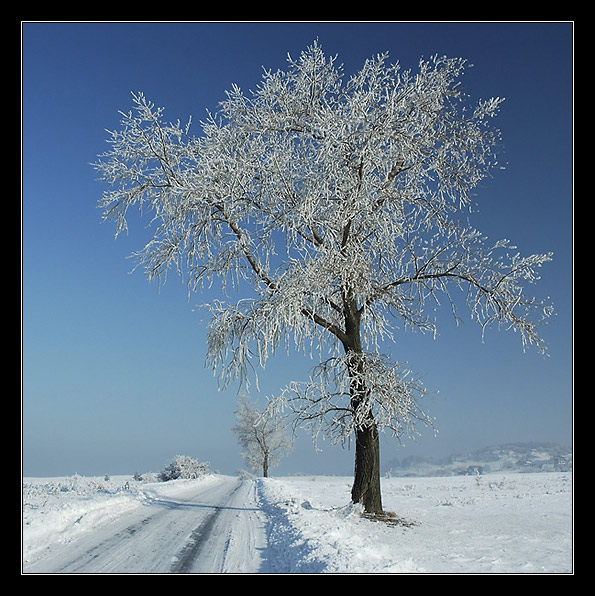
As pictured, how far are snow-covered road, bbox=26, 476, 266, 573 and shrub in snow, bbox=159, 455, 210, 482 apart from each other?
29.2 m

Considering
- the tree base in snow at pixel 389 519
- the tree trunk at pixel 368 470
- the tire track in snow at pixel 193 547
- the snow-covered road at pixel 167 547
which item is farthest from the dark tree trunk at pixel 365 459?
the tire track in snow at pixel 193 547

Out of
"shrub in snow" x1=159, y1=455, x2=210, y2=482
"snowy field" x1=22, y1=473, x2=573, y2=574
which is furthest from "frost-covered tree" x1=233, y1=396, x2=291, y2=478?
"snowy field" x1=22, y1=473, x2=573, y2=574

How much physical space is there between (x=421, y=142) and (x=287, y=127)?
3690 millimetres

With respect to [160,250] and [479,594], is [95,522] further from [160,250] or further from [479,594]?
[479,594]

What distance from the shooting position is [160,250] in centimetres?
1271

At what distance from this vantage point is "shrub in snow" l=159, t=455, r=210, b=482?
3984 cm

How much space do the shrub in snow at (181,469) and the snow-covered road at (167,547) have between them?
29151 mm

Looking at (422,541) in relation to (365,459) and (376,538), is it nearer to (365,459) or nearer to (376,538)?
(376,538)

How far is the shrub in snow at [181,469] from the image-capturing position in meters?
39.8

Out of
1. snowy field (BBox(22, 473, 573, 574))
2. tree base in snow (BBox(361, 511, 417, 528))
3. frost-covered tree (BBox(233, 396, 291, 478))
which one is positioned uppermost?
snowy field (BBox(22, 473, 573, 574))

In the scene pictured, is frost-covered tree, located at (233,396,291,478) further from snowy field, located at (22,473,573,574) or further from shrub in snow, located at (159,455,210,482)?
snowy field, located at (22,473,573,574)

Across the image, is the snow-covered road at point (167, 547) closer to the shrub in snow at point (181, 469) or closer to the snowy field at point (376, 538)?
the snowy field at point (376, 538)
